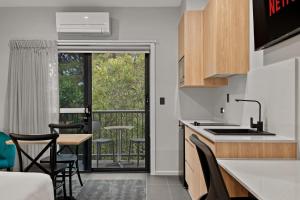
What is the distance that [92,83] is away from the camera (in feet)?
19.5

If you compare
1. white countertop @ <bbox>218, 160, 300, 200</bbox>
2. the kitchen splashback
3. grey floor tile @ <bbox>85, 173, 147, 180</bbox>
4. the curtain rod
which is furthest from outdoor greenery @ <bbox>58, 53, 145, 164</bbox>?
white countertop @ <bbox>218, 160, 300, 200</bbox>

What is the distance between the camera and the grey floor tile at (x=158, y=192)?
4426 millimetres

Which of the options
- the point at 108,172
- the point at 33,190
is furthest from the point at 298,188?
the point at 108,172

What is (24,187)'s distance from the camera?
7.46 feet

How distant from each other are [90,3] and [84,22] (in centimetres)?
32

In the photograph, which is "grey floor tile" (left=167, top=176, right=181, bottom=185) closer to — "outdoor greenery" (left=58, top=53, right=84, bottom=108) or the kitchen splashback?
"outdoor greenery" (left=58, top=53, right=84, bottom=108)

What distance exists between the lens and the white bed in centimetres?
213

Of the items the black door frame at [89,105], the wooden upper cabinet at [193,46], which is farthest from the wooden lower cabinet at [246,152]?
the black door frame at [89,105]

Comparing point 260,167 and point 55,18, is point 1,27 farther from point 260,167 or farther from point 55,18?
point 260,167

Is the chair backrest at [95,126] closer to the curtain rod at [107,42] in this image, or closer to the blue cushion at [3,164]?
the curtain rod at [107,42]

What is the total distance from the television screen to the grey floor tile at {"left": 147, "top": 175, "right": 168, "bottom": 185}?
2802 mm

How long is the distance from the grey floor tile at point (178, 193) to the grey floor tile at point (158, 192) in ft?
0.18

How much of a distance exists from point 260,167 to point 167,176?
3811 mm

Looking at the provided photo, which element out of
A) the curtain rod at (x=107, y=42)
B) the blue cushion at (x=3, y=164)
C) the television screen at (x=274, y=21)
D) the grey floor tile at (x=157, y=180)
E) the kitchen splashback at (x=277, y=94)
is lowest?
the grey floor tile at (x=157, y=180)
